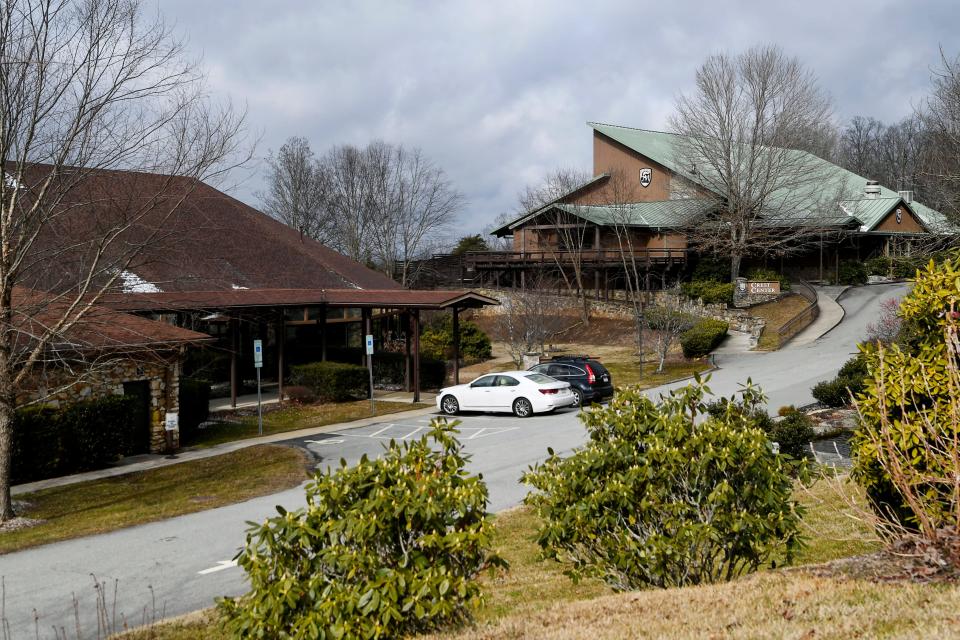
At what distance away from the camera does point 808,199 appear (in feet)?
155

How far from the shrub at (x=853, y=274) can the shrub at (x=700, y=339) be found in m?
16.0

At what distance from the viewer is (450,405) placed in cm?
2439

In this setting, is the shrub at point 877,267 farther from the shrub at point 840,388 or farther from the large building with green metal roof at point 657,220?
the shrub at point 840,388

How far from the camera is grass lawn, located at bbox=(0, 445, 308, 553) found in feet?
42.2

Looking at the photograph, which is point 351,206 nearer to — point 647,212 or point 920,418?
point 647,212

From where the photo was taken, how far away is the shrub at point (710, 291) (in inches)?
1577

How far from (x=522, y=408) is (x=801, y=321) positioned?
814 inches

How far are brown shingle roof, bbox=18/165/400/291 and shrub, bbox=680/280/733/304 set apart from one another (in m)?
15.3

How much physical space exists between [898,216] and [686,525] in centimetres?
5246

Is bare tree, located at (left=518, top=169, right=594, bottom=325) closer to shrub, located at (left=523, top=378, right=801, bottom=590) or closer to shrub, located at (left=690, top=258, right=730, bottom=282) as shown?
shrub, located at (left=690, top=258, right=730, bottom=282)

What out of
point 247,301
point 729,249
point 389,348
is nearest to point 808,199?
point 729,249

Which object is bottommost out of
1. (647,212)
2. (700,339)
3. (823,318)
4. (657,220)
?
(700,339)

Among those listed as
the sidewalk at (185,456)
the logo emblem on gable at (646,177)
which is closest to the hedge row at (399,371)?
the sidewalk at (185,456)

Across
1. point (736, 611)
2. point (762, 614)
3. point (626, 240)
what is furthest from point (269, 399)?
point (626, 240)
